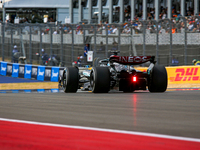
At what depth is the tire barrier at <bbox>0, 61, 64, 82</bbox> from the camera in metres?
21.9

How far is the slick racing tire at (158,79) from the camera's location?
35.3 feet

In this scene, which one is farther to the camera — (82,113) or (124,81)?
(124,81)

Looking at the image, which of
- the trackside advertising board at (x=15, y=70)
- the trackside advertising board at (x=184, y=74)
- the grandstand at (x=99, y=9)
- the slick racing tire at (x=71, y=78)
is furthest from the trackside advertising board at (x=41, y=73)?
the slick racing tire at (x=71, y=78)

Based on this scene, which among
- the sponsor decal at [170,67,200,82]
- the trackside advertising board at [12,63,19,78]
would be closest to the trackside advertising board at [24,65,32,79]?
the trackside advertising board at [12,63,19,78]

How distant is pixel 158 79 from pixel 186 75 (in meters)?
6.46

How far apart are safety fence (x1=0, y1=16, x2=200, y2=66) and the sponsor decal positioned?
2.51ft

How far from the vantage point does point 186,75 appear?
17.0 metres

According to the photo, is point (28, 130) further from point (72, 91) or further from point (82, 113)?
point (72, 91)

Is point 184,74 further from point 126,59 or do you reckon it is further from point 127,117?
point 127,117

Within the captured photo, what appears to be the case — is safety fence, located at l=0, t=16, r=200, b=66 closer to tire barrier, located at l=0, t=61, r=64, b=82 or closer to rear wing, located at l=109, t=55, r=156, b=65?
tire barrier, located at l=0, t=61, r=64, b=82

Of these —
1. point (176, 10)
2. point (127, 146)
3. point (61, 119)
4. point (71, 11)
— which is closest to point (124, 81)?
point (61, 119)

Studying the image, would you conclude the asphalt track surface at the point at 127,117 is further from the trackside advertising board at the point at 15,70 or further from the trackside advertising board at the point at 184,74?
the trackside advertising board at the point at 15,70

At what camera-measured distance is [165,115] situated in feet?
19.0

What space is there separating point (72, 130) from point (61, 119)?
973 millimetres
